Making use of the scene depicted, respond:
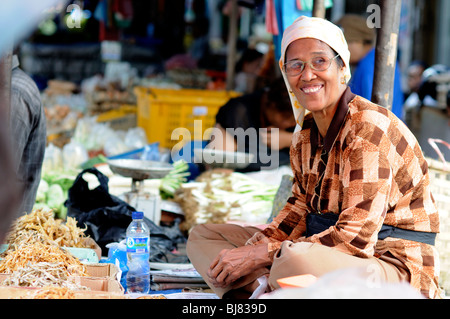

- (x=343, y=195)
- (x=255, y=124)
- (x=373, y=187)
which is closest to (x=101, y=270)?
(x=343, y=195)

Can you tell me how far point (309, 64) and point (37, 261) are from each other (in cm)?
140

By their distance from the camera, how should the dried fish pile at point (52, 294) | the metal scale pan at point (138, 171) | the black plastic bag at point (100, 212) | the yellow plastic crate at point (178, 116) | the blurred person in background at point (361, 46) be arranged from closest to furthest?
the dried fish pile at point (52, 294) → the black plastic bag at point (100, 212) → the metal scale pan at point (138, 171) → the blurred person in background at point (361, 46) → the yellow plastic crate at point (178, 116)

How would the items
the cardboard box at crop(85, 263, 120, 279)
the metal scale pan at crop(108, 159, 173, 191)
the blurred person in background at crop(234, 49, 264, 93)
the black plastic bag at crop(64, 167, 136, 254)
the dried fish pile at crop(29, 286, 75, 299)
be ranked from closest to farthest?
the dried fish pile at crop(29, 286, 75, 299) < the cardboard box at crop(85, 263, 120, 279) < the black plastic bag at crop(64, 167, 136, 254) < the metal scale pan at crop(108, 159, 173, 191) < the blurred person in background at crop(234, 49, 264, 93)

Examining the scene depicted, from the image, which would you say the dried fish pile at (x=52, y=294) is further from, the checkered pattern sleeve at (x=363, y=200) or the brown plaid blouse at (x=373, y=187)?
the checkered pattern sleeve at (x=363, y=200)

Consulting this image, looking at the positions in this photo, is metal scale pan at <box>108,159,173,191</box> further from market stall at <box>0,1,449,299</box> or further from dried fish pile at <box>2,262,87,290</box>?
dried fish pile at <box>2,262,87,290</box>

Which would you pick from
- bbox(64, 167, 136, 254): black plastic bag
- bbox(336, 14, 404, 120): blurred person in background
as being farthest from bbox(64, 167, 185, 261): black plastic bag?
bbox(336, 14, 404, 120): blurred person in background

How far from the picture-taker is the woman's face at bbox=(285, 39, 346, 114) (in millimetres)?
2521

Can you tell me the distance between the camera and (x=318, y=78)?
100.0 inches

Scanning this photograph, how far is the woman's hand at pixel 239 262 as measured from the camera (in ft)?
8.30

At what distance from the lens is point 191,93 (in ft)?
23.1

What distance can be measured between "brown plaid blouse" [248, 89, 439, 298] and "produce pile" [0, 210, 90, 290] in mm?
849

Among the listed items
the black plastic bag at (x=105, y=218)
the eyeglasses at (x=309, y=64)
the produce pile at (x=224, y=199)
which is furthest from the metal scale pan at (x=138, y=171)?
the eyeglasses at (x=309, y=64)

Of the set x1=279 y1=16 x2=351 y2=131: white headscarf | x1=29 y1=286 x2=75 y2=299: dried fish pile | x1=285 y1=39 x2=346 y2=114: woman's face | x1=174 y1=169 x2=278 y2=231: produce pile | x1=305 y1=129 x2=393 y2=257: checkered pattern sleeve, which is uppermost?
x1=279 y1=16 x2=351 y2=131: white headscarf

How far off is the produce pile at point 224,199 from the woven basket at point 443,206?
4.66 feet
